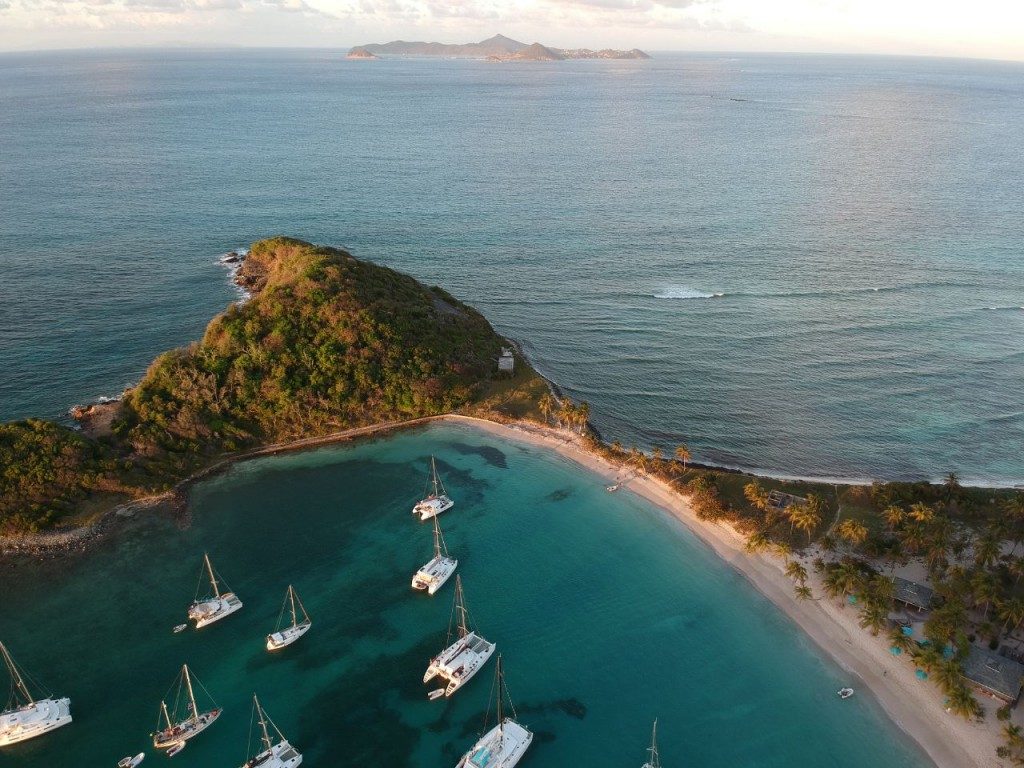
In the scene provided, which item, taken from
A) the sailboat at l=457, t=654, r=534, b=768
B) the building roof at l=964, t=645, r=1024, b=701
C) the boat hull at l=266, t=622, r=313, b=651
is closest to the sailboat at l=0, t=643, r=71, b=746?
the boat hull at l=266, t=622, r=313, b=651

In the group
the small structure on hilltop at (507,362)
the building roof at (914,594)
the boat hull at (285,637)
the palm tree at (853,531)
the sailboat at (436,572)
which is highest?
the small structure on hilltop at (507,362)

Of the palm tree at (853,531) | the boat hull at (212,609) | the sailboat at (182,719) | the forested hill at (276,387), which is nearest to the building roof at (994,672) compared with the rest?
the palm tree at (853,531)

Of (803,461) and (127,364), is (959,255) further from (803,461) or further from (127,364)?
(127,364)

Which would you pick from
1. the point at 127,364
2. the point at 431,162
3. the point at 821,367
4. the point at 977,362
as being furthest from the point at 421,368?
the point at 431,162

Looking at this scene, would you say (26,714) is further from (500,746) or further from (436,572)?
(500,746)

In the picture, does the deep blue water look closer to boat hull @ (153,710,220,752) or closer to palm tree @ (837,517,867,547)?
palm tree @ (837,517,867,547)

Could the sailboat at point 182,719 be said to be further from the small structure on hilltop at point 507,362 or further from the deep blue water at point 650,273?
the small structure on hilltop at point 507,362

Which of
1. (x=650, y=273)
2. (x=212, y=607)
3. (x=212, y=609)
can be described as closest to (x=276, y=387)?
(x=212, y=607)

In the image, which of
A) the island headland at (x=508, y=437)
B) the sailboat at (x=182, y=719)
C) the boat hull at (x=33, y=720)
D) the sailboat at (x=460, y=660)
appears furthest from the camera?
the island headland at (x=508, y=437)
